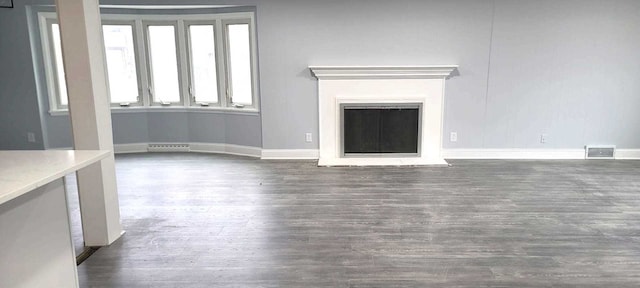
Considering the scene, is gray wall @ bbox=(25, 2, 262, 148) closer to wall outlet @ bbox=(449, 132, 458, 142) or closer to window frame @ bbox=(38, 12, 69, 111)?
window frame @ bbox=(38, 12, 69, 111)

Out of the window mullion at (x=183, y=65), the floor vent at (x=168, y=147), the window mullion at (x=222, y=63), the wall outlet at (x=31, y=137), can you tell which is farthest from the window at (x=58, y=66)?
the window mullion at (x=222, y=63)

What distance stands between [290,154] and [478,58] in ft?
9.57

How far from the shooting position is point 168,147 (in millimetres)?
6426

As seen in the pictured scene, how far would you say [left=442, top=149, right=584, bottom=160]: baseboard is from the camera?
18.8ft

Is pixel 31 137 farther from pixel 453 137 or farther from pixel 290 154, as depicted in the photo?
pixel 453 137

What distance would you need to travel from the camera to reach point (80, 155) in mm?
2146

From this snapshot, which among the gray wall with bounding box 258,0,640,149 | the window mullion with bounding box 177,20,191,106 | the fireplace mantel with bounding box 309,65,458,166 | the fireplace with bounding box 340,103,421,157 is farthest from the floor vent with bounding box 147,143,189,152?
the fireplace with bounding box 340,103,421,157

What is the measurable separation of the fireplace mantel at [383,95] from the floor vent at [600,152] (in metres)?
2.05

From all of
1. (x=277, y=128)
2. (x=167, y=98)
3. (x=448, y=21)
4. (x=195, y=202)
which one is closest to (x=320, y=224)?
(x=195, y=202)

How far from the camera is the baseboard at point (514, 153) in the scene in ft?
18.8

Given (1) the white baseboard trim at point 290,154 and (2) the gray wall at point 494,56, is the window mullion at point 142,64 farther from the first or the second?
(1) the white baseboard trim at point 290,154

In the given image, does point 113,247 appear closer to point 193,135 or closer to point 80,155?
point 80,155

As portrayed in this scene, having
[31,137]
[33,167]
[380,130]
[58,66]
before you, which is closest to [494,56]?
[380,130]

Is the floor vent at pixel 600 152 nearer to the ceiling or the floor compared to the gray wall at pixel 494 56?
nearer to the floor
